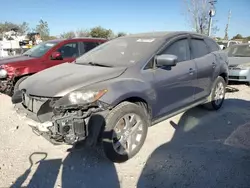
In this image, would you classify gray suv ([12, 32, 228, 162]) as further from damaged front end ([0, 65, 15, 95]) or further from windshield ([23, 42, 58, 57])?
windshield ([23, 42, 58, 57])

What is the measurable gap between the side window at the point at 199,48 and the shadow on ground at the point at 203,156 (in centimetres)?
128

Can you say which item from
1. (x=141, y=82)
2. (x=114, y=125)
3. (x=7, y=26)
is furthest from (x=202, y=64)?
(x=7, y=26)

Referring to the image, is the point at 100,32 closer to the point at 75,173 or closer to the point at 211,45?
the point at 211,45

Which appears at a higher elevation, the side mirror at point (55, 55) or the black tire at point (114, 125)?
the side mirror at point (55, 55)

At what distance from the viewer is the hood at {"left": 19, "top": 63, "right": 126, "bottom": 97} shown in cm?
287

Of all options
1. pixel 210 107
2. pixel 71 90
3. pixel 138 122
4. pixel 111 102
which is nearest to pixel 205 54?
pixel 210 107

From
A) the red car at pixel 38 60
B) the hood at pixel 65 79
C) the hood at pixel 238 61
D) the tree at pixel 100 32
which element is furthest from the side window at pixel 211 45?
the tree at pixel 100 32

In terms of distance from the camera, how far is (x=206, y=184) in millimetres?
2656

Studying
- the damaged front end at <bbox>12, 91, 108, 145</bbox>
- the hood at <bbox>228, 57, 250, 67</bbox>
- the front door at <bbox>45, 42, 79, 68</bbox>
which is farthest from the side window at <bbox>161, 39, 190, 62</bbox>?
the hood at <bbox>228, 57, 250, 67</bbox>

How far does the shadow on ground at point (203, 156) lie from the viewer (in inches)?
108

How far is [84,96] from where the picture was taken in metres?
2.75

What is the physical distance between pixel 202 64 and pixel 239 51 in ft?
18.5

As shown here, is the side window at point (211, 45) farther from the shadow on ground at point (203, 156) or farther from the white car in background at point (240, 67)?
the white car in background at point (240, 67)

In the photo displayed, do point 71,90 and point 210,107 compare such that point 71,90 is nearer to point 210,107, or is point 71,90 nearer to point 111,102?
point 111,102
